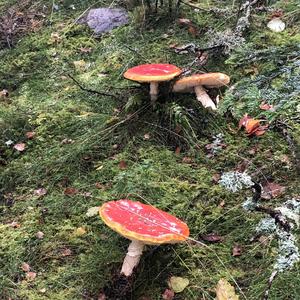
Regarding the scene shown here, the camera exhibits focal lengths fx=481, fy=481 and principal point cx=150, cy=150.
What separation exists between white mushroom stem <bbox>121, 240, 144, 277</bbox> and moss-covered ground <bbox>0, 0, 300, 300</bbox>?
8 centimetres

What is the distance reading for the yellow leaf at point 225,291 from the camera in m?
2.57

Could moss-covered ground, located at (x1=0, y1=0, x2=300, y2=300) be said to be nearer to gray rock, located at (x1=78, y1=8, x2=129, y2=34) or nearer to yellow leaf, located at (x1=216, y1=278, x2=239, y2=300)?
yellow leaf, located at (x1=216, y1=278, x2=239, y2=300)

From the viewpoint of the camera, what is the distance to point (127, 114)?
4129mm

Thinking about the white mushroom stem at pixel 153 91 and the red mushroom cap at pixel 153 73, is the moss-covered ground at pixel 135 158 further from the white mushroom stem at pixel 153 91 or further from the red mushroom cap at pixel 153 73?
the red mushroom cap at pixel 153 73

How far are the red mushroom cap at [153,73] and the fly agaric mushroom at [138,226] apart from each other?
1.24 metres

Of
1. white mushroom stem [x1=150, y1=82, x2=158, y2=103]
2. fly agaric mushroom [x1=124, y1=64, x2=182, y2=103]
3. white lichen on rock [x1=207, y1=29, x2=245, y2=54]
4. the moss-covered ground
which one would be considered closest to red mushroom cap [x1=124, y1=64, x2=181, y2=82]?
fly agaric mushroom [x1=124, y1=64, x2=182, y2=103]

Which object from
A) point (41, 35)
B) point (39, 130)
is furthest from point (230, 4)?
point (39, 130)

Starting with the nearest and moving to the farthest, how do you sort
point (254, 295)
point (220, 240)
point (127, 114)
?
point (254, 295) → point (220, 240) → point (127, 114)

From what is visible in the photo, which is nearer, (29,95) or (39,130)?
(39,130)

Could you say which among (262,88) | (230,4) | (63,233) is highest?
(262,88)

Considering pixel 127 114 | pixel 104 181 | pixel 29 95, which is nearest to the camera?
pixel 104 181

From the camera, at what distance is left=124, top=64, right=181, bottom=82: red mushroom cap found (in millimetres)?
3678

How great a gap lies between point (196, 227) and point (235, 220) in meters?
0.26

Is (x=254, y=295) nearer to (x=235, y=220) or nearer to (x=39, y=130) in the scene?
(x=235, y=220)
